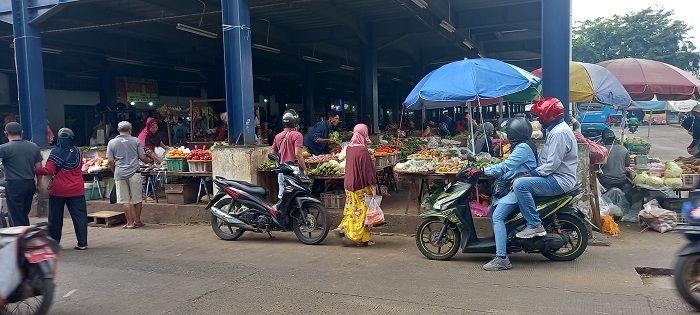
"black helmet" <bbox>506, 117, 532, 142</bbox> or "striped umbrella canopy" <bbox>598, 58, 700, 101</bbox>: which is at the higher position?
"striped umbrella canopy" <bbox>598, 58, 700, 101</bbox>

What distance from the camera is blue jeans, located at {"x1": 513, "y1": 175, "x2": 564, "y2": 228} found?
592 cm

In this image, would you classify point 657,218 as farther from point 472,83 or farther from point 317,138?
point 317,138

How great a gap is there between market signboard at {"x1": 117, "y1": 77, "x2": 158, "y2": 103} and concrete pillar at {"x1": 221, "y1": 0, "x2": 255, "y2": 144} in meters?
13.7

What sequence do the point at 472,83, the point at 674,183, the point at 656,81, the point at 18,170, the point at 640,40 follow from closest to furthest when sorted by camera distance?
the point at 18,170, the point at 472,83, the point at 674,183, the point at 656,81, the point at 640,40

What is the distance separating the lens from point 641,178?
837 centimetres

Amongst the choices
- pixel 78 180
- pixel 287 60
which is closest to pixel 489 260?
pixel 78 180

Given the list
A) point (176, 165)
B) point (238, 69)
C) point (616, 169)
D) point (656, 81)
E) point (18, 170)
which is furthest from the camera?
point (656, 81)

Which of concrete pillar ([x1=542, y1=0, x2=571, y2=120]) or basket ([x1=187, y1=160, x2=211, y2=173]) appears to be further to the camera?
basket ([x1=187, y1=160, x2=211, y2=173])

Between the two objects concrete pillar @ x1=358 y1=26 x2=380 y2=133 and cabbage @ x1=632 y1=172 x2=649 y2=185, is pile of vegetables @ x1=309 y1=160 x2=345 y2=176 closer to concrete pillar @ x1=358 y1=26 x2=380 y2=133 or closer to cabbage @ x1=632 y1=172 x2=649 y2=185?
cabbage @ x1=632 y1=172 x2=649 y2=185

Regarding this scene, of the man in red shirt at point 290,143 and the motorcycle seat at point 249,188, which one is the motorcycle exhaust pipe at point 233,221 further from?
the man in red shirt at point 290,143

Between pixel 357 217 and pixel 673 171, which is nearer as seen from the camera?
pixel 357 217

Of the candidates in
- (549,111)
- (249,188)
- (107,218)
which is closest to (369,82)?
(107,218)

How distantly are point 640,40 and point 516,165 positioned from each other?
36952 mm

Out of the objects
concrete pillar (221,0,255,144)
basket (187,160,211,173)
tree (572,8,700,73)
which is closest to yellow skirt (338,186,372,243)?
concrete pillar (221,0,255,144)
